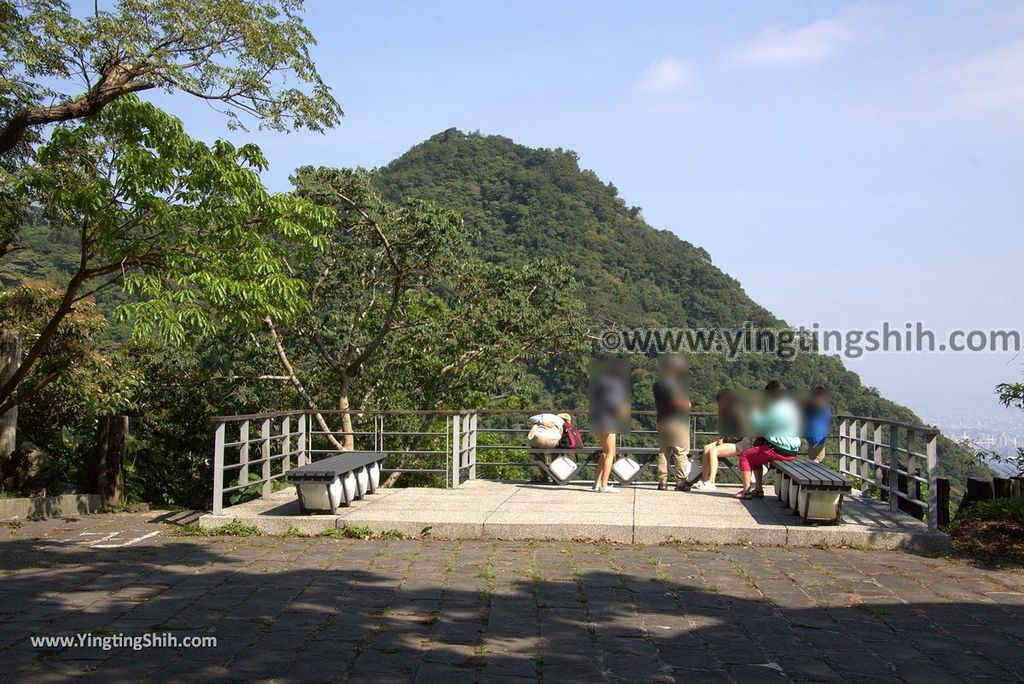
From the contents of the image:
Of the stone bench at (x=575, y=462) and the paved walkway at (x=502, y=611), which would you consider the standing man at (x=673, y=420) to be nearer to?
the stone bench at (x=575, y=462)

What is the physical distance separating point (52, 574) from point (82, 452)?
6722 mm

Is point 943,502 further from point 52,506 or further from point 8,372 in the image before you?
point 8,372

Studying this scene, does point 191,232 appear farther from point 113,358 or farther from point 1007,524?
point 1007,524

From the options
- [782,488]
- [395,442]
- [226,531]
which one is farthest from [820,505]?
[395,442]

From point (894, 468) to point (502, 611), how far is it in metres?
5.85

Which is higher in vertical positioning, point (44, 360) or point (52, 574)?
point (44, 360)

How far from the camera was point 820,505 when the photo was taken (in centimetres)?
977

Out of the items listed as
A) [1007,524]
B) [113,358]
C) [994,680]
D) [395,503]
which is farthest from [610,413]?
[113,358]

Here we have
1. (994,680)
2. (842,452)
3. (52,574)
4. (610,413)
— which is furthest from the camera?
(842,452)

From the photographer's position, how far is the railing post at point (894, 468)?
34.8ft

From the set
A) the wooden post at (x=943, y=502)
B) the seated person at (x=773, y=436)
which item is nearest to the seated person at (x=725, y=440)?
the seated person at (x=773, y=436)

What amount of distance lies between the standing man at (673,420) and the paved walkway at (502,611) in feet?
12.1

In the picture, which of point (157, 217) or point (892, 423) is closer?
point (892, 423)

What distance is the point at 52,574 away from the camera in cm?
778
